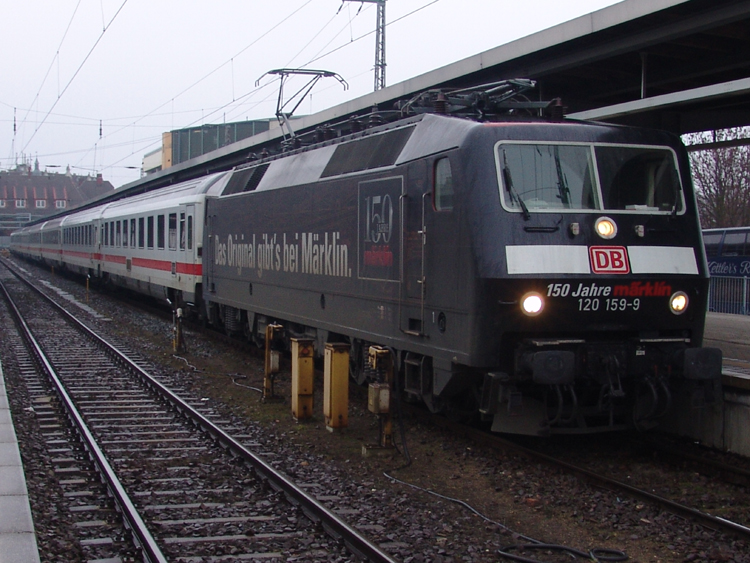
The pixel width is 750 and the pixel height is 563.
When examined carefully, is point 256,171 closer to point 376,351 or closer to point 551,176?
point 376,351

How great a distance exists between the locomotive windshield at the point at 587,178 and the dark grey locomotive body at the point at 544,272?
0.5 inches

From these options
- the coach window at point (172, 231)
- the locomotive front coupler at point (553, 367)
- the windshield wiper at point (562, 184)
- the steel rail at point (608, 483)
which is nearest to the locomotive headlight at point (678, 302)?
the locomotive front coupler at point (553, 367)

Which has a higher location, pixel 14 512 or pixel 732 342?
pixel 732 342

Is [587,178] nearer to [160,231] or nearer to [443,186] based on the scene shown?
[443,186]

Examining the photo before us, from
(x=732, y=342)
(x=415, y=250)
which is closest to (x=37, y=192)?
(x=732, y=342)

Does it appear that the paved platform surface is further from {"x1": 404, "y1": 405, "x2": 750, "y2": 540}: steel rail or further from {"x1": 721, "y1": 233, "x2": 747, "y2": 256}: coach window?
{"x1": 721, "y1": 233, "x2": 747, "y2": 256}: coach window

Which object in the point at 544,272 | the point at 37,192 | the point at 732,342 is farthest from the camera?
the point at 37,192

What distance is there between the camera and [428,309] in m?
8.33

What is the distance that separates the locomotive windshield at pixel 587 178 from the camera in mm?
7625

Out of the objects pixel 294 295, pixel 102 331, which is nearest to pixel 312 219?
pixel 294 295

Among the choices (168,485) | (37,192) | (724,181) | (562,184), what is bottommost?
(168,485)

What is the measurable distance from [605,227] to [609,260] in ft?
1.01

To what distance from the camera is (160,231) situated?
2159 cm

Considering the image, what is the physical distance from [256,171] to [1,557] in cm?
1018
